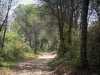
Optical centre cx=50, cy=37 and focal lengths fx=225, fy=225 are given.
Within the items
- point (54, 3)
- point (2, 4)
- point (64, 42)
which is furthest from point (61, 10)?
point (2, 4)

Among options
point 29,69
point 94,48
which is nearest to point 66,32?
point 29,69

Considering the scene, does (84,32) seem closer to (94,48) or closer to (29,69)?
(94,48)

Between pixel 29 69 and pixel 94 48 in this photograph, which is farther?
pixel 29 69

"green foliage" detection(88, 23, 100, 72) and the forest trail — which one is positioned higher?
"green foliage" detection(88, 23, 100, 72)

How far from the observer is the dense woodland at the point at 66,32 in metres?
12.0

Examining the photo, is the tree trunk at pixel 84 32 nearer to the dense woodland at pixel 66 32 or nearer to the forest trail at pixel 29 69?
the dense woodland at pixel 66 32

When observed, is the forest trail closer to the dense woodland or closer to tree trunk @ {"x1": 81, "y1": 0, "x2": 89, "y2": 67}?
the dense woodland

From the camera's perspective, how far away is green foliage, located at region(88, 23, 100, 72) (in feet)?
37.1

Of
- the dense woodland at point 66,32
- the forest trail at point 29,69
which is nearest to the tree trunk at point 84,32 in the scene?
the dense woodland at point 66,32

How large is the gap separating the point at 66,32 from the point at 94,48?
13.3m

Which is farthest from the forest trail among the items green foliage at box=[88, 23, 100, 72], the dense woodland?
green foliage at box=[88, 23, 100, 72]

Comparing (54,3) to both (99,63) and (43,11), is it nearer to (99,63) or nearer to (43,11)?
(43,11)

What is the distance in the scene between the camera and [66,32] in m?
25.6

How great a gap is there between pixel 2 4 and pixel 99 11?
1679 centimetres
